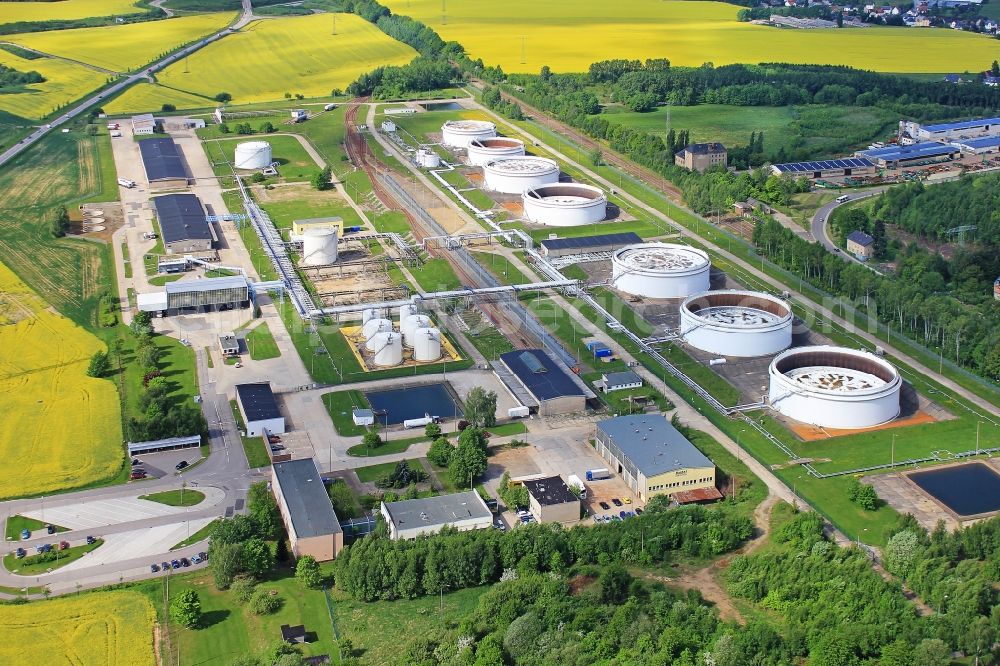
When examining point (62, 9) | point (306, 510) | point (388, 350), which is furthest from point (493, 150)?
point (62, 9)

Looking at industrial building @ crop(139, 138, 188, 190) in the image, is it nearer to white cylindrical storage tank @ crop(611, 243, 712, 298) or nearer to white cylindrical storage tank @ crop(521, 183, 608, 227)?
white cylindrical storage tank @ crop(521, 183, 608, 227)

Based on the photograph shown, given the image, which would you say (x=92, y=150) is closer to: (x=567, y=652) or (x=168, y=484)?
(x=168, y=484)

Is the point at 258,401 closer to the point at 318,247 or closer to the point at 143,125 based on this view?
the point at 318,247

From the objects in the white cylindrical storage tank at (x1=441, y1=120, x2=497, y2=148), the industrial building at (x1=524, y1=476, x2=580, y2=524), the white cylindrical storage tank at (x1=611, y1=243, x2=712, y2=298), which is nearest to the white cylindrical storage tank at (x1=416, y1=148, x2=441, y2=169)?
the white cylindrical storage tank at (x1=441, y1=120, x2=497, y2=148)

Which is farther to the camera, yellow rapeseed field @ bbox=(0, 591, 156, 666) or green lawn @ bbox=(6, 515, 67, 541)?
green lawn @ bbox=(6, 515, 67, 541)

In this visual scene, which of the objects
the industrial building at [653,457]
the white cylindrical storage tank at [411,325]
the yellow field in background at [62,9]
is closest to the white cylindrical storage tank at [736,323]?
the industrial building at [653,457]

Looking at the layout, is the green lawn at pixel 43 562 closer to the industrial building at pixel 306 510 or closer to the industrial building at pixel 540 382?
the industrial building at pixel 306 510
